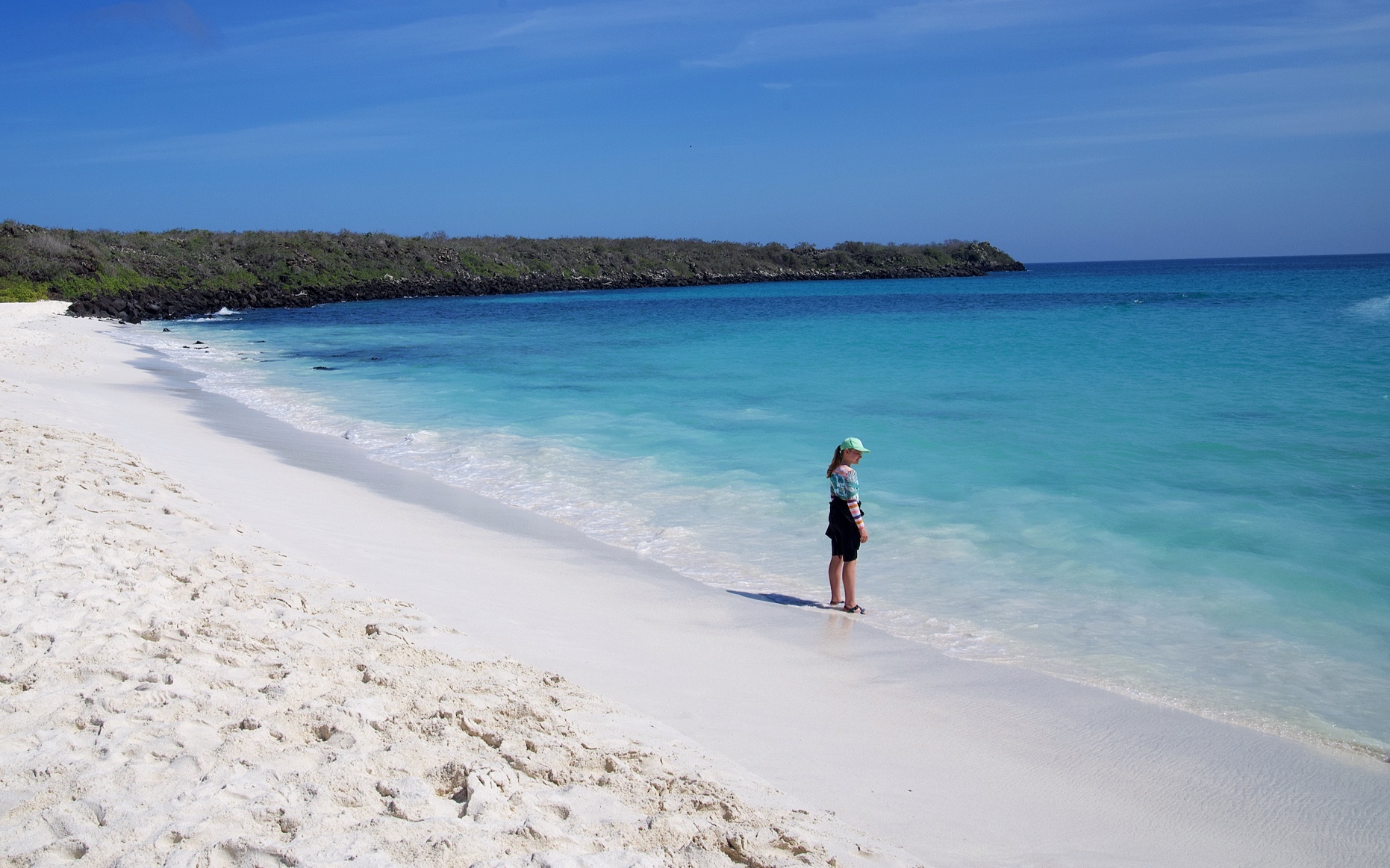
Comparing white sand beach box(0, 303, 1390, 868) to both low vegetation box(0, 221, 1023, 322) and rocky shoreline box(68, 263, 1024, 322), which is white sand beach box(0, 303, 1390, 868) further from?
low vegetation box(0, 221, 1023, 322)

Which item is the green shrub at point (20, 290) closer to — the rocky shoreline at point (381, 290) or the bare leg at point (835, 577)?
the rocky shoreline at point (381, 290)

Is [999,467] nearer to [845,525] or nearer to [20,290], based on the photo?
[845,525]

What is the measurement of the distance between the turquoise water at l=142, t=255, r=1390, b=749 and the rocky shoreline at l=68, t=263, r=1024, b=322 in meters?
9.89

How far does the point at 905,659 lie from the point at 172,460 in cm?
799

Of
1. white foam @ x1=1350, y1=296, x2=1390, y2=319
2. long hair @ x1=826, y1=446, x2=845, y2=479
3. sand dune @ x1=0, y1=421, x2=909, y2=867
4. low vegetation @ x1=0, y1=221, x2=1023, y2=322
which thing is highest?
low vegetation @ x1=0, y1=221, x2=1023, y2=322

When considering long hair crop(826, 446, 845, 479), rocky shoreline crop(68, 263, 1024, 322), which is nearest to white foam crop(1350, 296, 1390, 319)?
long hair crop(826, 446, 845, 479)

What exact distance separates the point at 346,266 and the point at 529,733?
68.7 metres

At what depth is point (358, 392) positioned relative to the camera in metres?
19.7

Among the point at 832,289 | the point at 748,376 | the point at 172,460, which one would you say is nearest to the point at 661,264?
the point at 832,289

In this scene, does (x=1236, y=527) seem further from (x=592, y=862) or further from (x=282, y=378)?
(x=282, y=378)

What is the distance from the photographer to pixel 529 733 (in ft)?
13.1

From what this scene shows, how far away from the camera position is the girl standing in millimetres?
6727

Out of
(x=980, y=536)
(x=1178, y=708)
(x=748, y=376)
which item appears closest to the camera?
(x=1178, y=708)

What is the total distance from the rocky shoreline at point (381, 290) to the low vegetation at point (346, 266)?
116 mm
